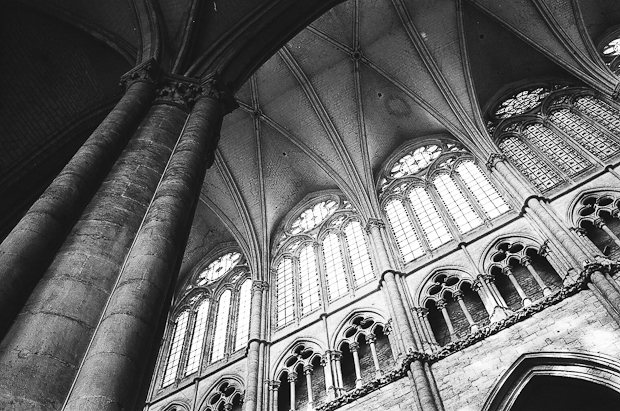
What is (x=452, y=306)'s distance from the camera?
10.4 metres

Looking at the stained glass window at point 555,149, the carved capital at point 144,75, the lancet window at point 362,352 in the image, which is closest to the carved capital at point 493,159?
the stained glass window at point 555,149

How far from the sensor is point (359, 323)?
11.3m

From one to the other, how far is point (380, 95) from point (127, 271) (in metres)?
12.7

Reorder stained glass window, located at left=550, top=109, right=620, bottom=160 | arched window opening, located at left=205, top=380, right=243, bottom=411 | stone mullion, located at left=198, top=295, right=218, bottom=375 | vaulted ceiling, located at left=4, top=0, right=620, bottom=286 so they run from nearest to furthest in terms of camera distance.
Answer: arched window opening, located at left=205, top=380, right=243, bottom=411 → stained glass window, located at left=550, top=109, right=620, bottom=160 → stone mullion, located at left=198, top=295, right=218, bottom=375 → vaulted ceiling, located at left=4, top=0, right=620, bottom=286

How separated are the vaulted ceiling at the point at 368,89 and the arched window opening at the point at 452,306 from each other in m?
3.33

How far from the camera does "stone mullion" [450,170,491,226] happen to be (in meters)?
11.8

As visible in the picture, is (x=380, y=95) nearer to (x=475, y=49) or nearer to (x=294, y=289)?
(x=475, y=49)

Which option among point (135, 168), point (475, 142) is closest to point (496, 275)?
point (475, 142)

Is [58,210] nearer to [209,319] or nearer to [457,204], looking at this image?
[457,204]

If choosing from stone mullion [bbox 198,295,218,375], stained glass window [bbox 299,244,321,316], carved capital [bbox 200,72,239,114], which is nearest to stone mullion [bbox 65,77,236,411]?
carved capital [bbox 200,72,239,114]

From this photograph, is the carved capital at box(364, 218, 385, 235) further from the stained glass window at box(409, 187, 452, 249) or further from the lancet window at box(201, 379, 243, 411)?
the lancet window at box(201, 379, 243, 411)

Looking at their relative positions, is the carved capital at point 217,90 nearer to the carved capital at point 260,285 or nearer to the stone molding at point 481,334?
the stone molding at point 481,334

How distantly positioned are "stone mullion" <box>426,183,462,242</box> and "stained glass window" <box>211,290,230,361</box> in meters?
5.98

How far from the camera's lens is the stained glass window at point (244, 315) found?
43.2ft
